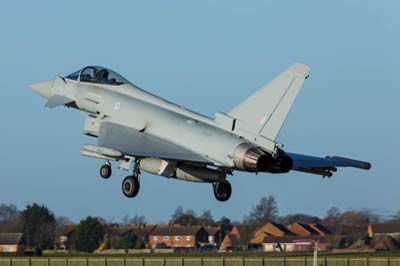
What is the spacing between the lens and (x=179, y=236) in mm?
99750

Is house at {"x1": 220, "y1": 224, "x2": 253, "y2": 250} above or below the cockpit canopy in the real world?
below

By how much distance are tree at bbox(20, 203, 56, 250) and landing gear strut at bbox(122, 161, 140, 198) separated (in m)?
36.1

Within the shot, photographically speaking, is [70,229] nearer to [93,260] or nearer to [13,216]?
[13,216]

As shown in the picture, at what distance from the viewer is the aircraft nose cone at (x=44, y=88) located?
1934 inches

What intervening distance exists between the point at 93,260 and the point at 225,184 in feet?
61.9

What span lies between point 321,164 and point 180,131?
625cm

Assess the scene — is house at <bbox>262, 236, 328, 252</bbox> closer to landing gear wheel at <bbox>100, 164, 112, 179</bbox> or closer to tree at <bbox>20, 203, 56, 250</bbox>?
tree at <bbox>20, 203, 56, 250</bbox>

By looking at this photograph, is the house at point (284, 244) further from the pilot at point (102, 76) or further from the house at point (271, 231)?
the pilot at point (102, 76)

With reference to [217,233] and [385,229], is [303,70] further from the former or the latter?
[217,233]

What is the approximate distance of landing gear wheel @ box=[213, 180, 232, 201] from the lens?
146 feet

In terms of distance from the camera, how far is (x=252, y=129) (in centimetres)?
4044

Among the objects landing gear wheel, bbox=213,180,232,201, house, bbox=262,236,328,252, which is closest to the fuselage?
landing gear wheel, bbox=213,180,232,201

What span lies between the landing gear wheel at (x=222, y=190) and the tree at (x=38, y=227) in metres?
37.2

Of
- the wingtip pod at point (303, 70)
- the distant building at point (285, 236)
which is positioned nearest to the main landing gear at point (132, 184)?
the wingtip pod at point (303, 70)
